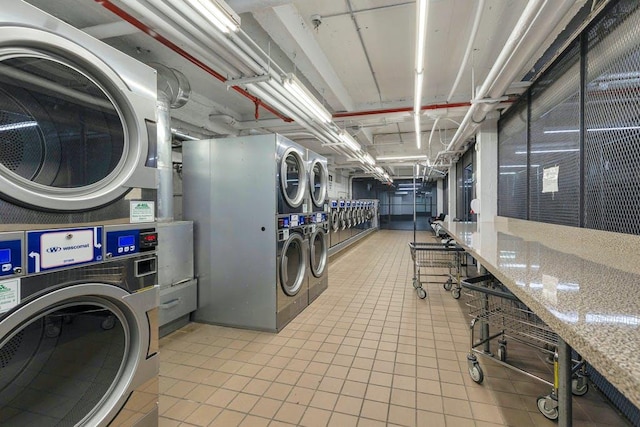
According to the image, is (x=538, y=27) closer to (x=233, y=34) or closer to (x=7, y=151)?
(x=233, y=34)

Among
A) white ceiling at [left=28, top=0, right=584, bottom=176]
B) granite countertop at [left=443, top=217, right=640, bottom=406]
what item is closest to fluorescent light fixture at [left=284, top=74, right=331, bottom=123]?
white ceiling at [left=28, top=0, right=584, bottom=176]

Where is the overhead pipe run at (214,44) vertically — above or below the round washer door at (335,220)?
above

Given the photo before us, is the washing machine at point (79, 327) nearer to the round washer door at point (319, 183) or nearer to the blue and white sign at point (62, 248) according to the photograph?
the blue and white sign at point (62, 248)

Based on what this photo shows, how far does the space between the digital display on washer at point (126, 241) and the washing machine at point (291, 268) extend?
163 centimetres

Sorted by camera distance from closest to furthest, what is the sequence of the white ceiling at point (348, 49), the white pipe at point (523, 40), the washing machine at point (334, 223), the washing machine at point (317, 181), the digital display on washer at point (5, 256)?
the digital display on washer at point (5, 256)
the white pipe at point (523, 40)
the white ceiling at point (348, 49)
the washing machine at point (317, 181)
the washing machine at point (334, 223)

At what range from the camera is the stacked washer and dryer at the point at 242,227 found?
289 cm

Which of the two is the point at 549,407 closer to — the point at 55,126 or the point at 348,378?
the point at 348,378

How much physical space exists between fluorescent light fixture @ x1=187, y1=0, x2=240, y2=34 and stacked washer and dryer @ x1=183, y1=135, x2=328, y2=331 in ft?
4.09

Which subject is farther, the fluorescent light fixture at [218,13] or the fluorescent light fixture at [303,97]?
the fluorescent light fixture at [303,97]

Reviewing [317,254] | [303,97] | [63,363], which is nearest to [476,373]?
[63,363]

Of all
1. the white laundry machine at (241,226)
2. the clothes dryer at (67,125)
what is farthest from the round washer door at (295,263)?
the clothes dryer at (67,125)

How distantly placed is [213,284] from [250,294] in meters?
0.45

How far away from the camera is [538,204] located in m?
3.05

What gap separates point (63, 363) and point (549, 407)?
2.65 metres
